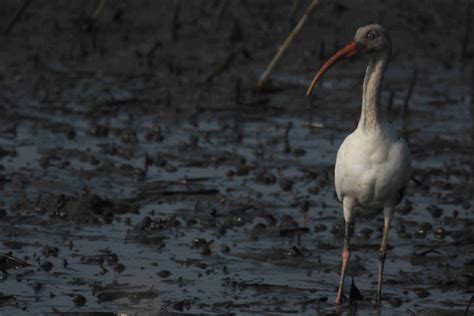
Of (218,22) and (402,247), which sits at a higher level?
(218,22)

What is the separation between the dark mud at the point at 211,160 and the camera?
29.9ft

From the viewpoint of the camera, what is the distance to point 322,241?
10.3 meters

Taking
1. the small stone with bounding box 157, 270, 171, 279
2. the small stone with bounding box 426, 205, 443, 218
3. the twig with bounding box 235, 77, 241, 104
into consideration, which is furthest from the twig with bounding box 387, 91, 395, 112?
the small stone with bounding box 157, 270, 171, 279

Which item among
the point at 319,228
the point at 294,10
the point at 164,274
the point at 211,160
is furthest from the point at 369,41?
the point at 294,10

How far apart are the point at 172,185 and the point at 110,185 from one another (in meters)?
0.55

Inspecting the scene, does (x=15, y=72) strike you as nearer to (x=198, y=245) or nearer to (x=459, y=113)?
(x=459, y=113)

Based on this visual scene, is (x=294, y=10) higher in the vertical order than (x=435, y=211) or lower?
higher

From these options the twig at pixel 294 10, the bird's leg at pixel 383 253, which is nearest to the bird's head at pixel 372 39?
the bird's leg at pixel 383 253

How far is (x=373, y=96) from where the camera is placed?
9.02 m

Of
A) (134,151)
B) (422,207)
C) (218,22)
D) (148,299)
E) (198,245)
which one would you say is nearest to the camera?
(148,299)

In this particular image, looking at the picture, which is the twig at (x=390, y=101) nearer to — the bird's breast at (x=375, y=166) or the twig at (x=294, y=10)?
the twig at (x=294, y=10)

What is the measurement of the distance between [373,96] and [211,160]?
3.59m

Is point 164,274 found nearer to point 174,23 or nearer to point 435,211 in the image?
point 435,211

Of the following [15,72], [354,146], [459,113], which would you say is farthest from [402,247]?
[15,72]
